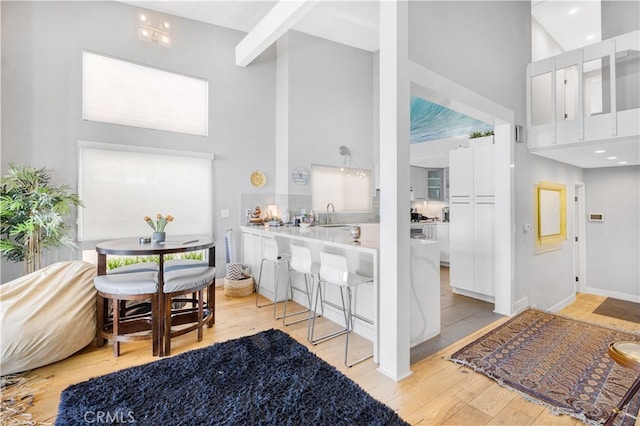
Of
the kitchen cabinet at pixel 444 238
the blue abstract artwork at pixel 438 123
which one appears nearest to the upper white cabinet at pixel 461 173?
the blue abstract artwork at pixel 438 123

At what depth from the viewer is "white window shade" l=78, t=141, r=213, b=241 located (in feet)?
12.3

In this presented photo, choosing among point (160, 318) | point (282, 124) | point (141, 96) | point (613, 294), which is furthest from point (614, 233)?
point (141, 96)

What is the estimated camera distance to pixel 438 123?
5.92 meters

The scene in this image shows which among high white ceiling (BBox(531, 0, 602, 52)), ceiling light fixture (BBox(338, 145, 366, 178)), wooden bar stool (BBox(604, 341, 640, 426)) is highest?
high white ceiling (BBox(531, 0, 602, 52))

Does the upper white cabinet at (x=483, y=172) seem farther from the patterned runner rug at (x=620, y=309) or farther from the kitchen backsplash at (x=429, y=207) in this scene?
the kitchen backsplash at (x=429, y=207)

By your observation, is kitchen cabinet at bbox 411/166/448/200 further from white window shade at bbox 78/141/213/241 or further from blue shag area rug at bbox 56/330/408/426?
blue shag area rug at bbox 56/330/408/426

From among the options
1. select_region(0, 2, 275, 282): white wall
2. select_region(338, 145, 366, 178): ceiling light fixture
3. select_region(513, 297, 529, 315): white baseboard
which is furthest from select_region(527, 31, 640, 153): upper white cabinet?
select_region(0, 2, 275, 282): white wall

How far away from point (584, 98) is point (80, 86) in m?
6.32

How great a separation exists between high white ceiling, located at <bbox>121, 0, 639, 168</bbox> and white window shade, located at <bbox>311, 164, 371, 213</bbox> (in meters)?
2.43

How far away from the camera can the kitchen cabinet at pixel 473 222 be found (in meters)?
3.89

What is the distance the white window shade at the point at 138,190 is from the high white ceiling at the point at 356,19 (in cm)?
Answer: 209

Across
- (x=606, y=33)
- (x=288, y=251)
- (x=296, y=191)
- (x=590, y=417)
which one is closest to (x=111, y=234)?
(x=288, y=251)

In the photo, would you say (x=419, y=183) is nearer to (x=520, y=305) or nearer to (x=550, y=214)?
(x=550, y=214)

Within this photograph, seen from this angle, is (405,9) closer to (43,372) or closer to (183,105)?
(183,105)
